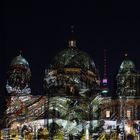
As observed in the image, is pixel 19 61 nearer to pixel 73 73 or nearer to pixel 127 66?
pixel 73 73

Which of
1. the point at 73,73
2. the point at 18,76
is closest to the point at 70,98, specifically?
the point at 73,73

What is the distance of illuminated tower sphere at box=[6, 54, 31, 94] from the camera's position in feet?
258

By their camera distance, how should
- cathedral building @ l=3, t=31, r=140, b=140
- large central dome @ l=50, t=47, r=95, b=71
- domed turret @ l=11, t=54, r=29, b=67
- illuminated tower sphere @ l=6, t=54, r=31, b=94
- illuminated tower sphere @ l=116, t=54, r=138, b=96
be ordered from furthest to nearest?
1. large central dome @ l=50, t=47, r=95, b=71
2. domed turret @ l=11, t=54, r=29, b=67
3. illuminated tower sphere @ l=116, t=54, r=138, b=96
4. illuminated tower sphere @ l=6, t=54, r=31, b=94
5. cathedral building @ l=3, t=31, r=140, b=140

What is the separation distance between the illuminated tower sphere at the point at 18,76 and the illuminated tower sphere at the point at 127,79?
1089 centimetres

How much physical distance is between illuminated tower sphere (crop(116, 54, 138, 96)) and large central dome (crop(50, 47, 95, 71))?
181 inches

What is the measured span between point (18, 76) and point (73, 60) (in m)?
8.48

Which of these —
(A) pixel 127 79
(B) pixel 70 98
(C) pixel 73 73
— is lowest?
(B) pixel 70 98

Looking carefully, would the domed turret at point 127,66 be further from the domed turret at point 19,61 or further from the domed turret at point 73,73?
the domed turret at point 19,61

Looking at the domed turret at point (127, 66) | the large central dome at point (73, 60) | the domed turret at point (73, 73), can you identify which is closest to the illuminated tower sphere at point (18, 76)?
the domed turret at point (73, 73)

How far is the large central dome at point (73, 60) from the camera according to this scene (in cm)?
8475

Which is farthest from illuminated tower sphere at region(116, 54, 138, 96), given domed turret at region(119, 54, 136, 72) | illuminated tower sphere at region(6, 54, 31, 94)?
illuminated tower sphere at region(6, 54, 31, 94)

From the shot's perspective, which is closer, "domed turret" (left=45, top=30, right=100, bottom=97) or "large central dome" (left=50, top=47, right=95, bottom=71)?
"domed turret" (left=45, top=30, right=100, bottom=97)

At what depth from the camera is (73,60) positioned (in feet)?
278

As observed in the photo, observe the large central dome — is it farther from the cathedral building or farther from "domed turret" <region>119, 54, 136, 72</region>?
"domed turret" <region>119, 54, 136, 72</region>
